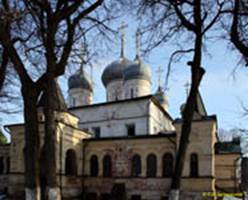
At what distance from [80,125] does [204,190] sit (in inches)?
620

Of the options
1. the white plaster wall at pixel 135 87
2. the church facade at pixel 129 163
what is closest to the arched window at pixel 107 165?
the church facade at pixel 129 163

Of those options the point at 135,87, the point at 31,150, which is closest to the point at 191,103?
the point at 31,150

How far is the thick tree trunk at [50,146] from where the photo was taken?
8.46 meters

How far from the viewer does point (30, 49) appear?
33.4 feet

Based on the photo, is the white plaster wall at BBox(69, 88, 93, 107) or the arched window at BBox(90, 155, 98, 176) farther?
the white plaster wall at BBox(69, 88, 93, 107)

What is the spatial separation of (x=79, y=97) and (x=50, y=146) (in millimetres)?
32524

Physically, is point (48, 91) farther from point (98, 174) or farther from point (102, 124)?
point (102, 124)

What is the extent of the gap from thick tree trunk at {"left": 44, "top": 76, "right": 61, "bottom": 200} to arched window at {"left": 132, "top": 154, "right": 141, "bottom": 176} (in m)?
18.6

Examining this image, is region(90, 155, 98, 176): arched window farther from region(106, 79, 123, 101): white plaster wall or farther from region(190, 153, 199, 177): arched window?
region(106, 79, 123, 101): white plaster wall

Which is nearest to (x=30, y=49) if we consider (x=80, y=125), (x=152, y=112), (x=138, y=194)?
(x=138, y=194)

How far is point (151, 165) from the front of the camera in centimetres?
2656

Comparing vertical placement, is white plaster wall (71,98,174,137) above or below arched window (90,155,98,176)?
above

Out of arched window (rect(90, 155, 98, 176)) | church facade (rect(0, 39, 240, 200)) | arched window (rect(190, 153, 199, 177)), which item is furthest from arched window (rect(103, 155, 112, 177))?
arched window (rect(190, 153, 199, 177))

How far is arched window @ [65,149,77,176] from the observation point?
91.7 ft
